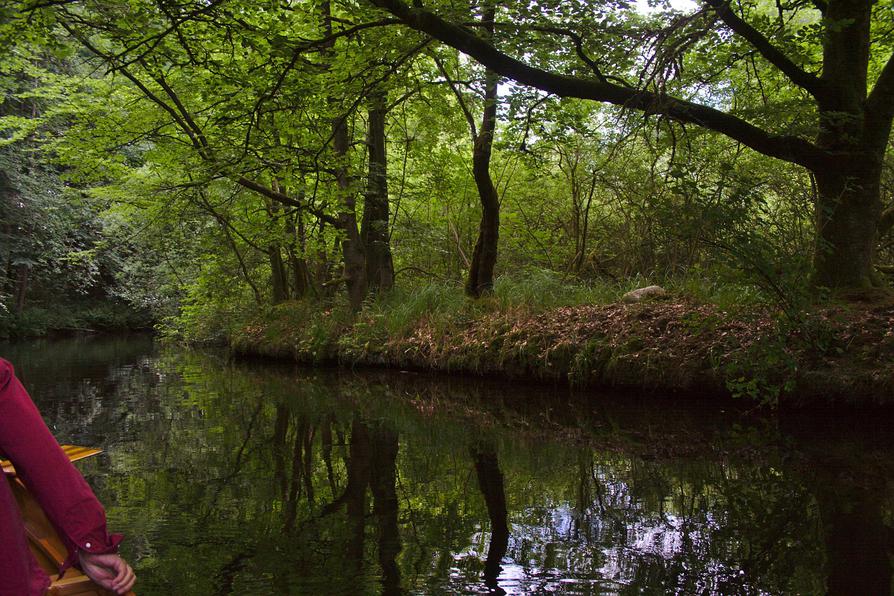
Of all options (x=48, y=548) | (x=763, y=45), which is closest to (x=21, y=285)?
(x=763, y=45)

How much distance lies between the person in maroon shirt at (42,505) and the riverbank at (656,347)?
5596 millimetres

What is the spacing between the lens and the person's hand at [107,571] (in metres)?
1.64

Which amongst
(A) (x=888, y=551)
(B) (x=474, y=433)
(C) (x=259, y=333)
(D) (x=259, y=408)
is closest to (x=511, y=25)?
(B) (x=474, y=433)

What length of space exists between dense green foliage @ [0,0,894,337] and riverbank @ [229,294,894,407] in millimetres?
650

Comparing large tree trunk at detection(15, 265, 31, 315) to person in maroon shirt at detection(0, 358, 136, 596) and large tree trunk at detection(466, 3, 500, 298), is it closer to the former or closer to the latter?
large tree trunk at detection(466, 3, 500, 298)

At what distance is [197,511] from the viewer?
3.88 metres

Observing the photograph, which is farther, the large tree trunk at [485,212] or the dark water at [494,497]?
the large tree trunk at [485,212]

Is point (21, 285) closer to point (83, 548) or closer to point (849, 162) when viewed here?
point (849, 162)

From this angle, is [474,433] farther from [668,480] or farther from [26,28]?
[26,28]

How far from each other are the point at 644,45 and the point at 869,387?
Result: 4063 mm

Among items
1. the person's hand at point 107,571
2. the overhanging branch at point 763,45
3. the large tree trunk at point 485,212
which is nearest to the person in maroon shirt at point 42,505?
A: the person's hand at point 107,571

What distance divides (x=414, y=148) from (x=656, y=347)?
758 cm

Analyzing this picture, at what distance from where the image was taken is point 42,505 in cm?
161

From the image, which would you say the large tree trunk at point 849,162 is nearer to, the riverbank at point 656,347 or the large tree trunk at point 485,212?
the riverbank at point 656,347
